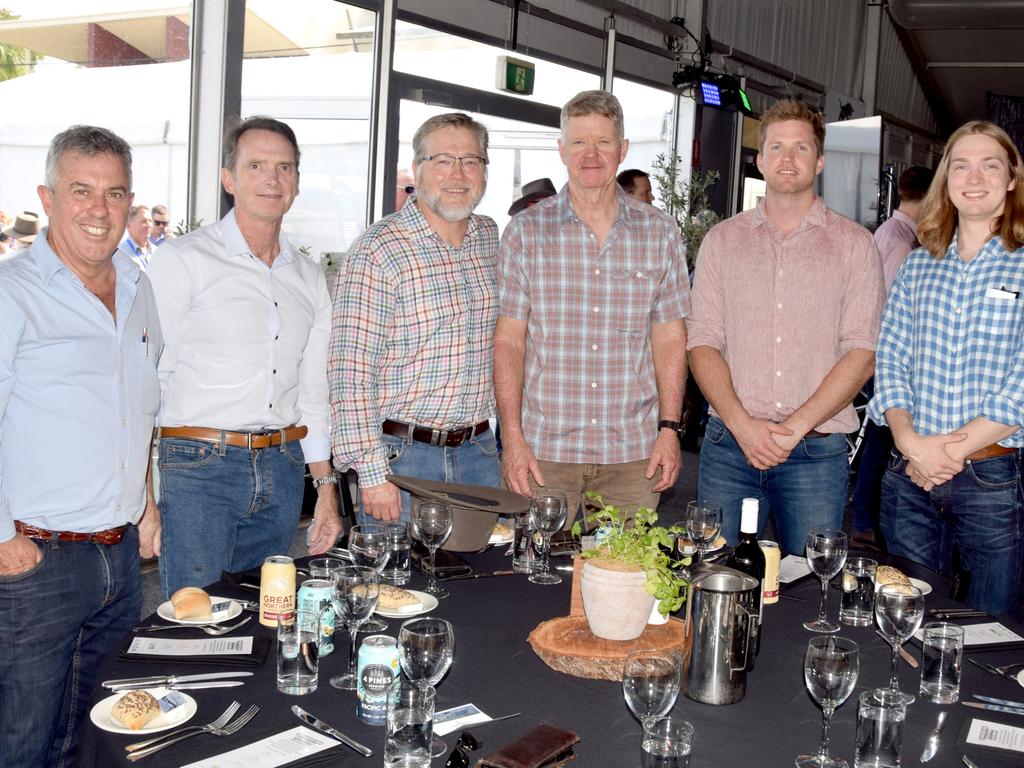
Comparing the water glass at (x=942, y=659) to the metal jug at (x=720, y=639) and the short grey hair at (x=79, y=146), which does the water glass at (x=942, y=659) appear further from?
the short grey hair at (x=79, y=146)

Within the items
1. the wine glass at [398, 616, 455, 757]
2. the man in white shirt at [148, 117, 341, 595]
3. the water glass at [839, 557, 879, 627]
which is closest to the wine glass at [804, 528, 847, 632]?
the water glass at [839, 557, 879, 627]

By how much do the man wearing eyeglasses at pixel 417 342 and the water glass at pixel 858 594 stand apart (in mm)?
1199

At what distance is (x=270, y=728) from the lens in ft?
5.30

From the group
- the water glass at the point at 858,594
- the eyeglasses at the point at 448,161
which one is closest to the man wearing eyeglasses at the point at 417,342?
the eyeglasses at the point at 448,161

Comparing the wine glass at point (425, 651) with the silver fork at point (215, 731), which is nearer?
the silver fork at point (215, 731)

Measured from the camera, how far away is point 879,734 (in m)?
1.56

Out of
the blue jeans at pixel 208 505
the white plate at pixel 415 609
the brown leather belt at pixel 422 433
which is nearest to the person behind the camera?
the white plate at pixel 415 609

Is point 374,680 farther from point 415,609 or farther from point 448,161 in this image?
point 448,161

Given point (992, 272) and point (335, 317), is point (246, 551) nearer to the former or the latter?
point (335, 317)

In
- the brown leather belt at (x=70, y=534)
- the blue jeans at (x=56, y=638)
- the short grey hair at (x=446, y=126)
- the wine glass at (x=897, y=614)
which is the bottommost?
the blue jeans at (x=56, y=638)

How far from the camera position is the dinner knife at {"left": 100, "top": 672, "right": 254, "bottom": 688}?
173 cm

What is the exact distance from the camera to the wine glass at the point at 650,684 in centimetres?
156

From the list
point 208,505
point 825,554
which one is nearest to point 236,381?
point 208,505

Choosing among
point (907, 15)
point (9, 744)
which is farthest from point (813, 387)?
point (907, 15)
